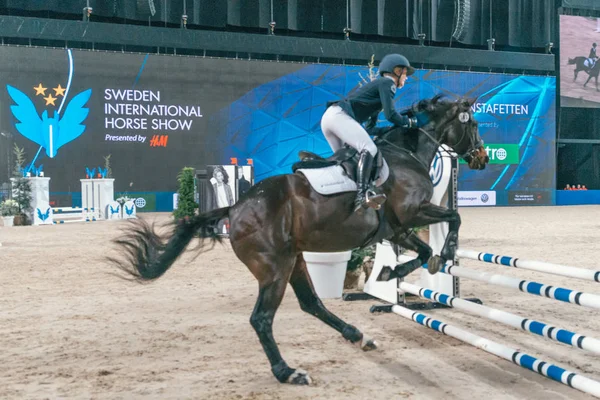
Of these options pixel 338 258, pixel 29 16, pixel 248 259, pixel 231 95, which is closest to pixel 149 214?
pixel 231 95

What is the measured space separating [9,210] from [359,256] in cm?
1285

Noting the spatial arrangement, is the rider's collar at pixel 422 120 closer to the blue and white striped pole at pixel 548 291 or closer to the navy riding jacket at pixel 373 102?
the navy riding jacket at pixel 373 102

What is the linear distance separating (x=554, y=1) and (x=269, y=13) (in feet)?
37.4

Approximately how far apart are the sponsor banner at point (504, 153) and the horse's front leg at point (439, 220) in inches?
798

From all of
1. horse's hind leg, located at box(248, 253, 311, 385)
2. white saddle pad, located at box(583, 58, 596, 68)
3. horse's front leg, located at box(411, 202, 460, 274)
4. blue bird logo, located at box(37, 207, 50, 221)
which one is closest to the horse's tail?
horse's hind leg, located at box(248, 253, 311, 385)

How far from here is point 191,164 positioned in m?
19.7

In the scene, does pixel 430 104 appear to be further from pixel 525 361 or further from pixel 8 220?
pixel 8 220

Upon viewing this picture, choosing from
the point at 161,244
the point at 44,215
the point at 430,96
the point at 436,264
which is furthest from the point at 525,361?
the point at 430,96

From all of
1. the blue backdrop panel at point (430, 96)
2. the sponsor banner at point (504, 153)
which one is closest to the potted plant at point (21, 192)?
the blue backdrop panel at point (430, 96)

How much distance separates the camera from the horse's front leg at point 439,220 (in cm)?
391

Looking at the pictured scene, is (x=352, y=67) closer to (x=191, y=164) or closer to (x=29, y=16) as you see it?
(x=191, y=164)

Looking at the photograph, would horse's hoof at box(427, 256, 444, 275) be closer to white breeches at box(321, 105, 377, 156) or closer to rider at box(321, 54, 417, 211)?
rider at box(321, 54, 417, 211)

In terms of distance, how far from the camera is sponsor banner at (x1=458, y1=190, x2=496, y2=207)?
2338cm

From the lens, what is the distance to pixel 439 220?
3945mm
